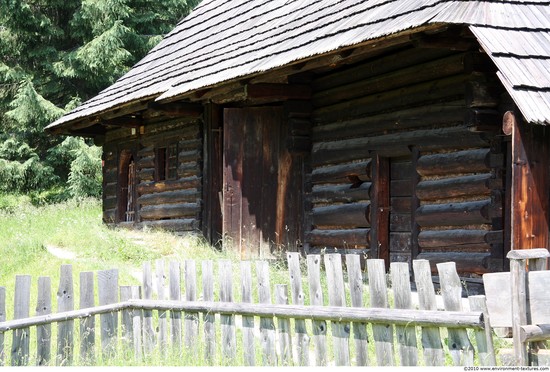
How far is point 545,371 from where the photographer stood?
179 inches

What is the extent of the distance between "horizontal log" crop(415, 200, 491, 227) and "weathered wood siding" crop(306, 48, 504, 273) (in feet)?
0.04

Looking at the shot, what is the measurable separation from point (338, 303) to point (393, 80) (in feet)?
16.5

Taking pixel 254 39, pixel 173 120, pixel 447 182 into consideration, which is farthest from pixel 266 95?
pixel 173 120

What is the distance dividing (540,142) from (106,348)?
4094 mm

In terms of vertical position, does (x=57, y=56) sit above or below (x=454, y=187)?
above

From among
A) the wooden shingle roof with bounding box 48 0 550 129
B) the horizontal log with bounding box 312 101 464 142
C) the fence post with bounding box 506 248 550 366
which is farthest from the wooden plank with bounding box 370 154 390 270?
the fence post with bounding box 506 248 550 366

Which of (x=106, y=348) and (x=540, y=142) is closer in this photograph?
(x=106, y=348)

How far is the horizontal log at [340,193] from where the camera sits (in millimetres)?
10773

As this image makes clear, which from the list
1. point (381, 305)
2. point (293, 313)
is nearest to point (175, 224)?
point (293, 313)

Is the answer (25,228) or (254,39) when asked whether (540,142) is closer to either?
(254,39)

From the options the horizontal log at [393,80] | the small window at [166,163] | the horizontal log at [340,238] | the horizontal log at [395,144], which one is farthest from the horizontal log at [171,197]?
the horizontal log at [393,80]

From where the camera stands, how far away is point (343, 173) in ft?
36.4

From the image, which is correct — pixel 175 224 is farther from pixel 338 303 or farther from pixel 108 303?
pixel 338 303

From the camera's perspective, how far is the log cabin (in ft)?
26.2
